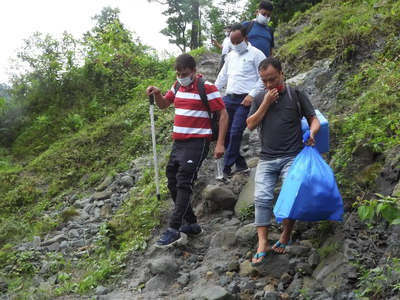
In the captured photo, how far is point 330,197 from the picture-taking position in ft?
12.2

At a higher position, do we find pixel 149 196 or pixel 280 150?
pixel 280 150

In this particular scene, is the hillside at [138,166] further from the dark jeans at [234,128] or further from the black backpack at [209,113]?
the black backpack at [209,113]

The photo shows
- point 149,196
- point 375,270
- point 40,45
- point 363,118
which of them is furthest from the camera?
point 40,45

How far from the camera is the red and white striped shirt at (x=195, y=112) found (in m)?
5.00

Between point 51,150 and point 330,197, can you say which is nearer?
point 330,197

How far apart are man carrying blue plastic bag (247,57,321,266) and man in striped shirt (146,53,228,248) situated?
84cm

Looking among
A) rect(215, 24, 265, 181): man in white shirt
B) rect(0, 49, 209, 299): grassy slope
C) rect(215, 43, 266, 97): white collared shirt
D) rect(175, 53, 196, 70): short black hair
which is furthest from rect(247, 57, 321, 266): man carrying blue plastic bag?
rect(0, 49, 209, 299): grassy slope

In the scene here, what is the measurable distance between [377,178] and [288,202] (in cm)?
124

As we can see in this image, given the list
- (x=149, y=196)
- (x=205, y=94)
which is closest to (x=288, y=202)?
(x=205, y=94)

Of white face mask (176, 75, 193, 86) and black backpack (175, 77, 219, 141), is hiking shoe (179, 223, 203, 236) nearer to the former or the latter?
black backpack (175, 77, 219, 141)

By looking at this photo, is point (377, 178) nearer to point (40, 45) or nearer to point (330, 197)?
point (330, 197)

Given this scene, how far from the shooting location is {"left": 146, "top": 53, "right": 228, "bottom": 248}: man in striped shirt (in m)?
4.92

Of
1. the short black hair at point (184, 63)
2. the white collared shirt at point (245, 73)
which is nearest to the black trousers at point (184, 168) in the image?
the short black hair at point (184, 63)

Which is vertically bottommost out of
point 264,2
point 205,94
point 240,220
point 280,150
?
point 240,220
